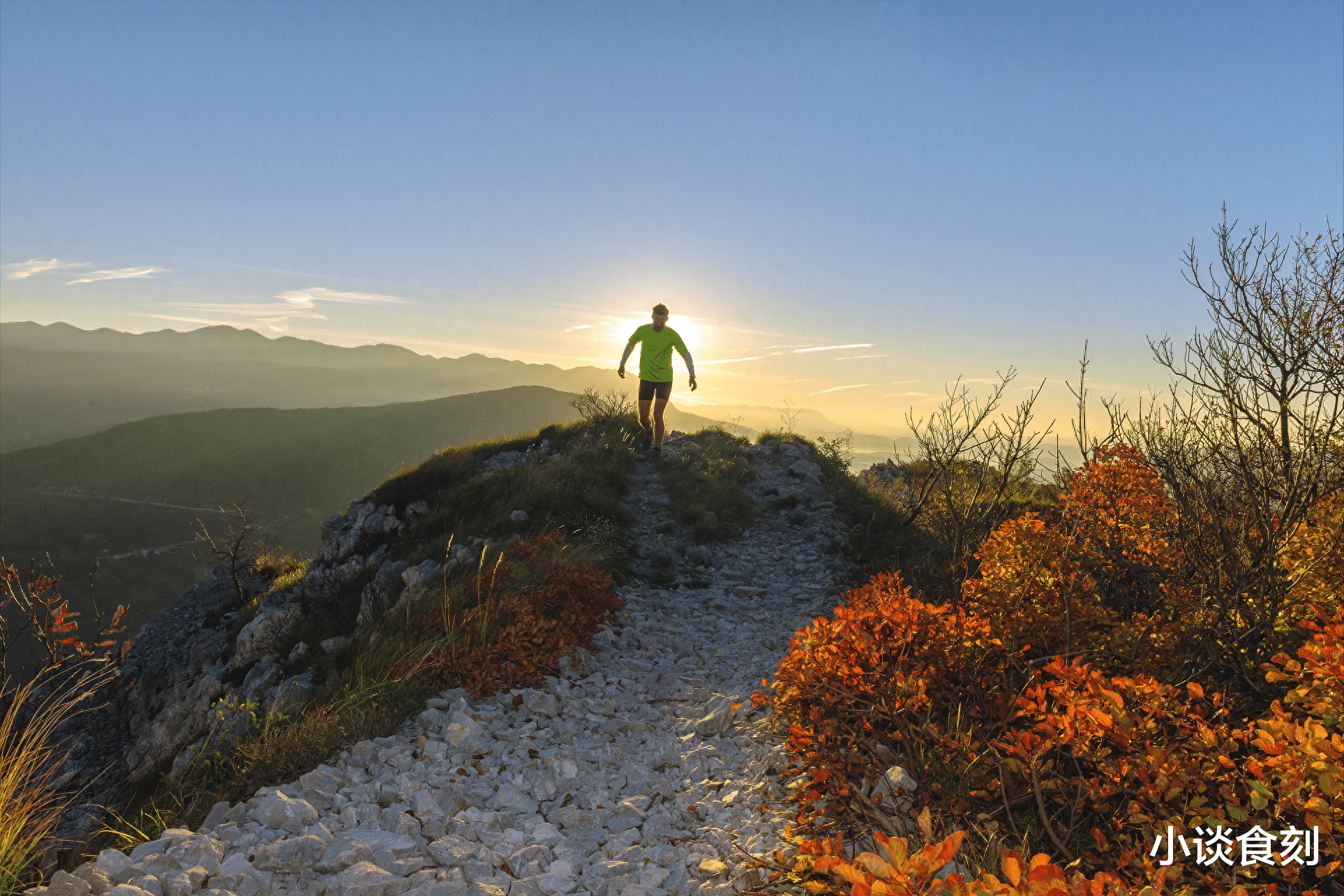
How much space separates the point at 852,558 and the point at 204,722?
10.6m

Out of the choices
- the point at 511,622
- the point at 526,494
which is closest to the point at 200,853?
the point at 511,622

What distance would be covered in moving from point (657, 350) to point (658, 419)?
75.4 inches

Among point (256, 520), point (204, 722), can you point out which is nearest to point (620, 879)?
point (204, 722)

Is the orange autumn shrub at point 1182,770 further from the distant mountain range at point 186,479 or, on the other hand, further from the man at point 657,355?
the distant mountain range at point 186,479

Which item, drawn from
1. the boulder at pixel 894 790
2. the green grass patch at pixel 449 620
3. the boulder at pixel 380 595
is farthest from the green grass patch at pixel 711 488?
the boulder at pixel 894 790

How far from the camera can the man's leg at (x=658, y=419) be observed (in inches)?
553

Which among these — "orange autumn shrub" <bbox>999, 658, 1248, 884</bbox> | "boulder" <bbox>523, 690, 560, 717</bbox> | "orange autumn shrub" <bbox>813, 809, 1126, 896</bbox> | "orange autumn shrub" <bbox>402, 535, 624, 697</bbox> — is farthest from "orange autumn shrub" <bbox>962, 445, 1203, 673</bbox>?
"orange autumn shrub" <bbox>402, 535, 624, 697</bbox>

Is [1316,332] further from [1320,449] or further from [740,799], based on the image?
[740,799]

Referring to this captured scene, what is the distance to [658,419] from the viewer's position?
14.4 metres

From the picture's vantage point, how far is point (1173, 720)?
9.86ft

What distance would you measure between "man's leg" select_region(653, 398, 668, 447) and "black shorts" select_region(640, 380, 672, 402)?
21 cm

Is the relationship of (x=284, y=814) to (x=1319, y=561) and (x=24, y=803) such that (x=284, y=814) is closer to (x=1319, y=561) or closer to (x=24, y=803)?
(x=24, y=803)

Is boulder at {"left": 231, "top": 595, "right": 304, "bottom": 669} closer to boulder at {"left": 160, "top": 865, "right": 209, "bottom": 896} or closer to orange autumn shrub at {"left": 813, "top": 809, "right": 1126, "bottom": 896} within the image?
A: boulder at {"left": 160, "top": 865, "right": 209, "bottom": 896}

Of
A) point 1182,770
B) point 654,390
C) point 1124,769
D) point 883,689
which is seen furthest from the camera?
point 654,390
